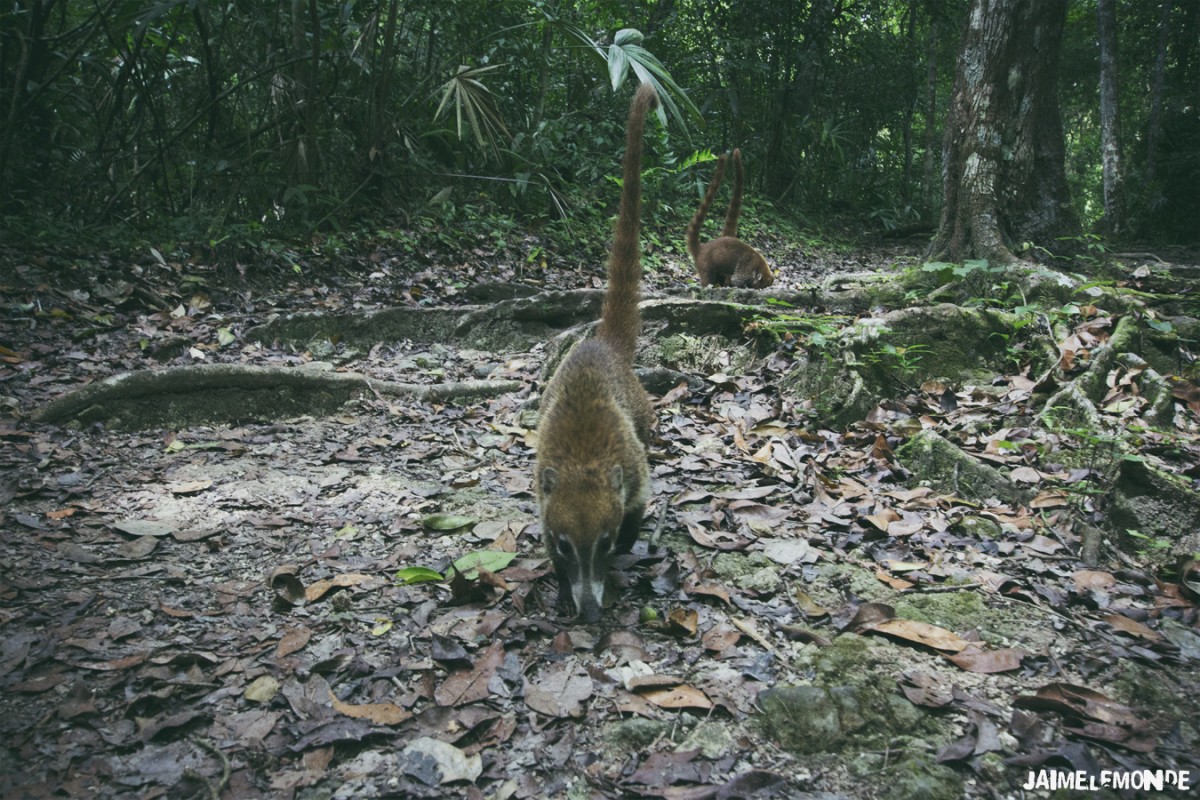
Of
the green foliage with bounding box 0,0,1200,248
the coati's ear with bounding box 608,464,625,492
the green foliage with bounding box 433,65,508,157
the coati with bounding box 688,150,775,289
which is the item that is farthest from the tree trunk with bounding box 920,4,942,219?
the coati's ear with bounding box 608,464,625,492

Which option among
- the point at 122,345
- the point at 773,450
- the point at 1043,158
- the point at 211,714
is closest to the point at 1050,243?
the point at 1043,158

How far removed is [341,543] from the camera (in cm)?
318

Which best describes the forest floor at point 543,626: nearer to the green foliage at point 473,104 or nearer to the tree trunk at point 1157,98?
the green foliage at point 473,104

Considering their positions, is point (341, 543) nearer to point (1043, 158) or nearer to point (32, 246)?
point (32, 246)

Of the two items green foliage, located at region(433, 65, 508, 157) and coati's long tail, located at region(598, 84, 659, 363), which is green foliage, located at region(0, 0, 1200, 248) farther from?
coati's long tail, located at region(598, 84, 659, 363)

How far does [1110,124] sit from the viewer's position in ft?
35.7

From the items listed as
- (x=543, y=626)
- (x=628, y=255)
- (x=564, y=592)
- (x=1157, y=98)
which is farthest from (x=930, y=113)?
(x=543, y=626)

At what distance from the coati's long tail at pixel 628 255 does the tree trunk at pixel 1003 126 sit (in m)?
3.39

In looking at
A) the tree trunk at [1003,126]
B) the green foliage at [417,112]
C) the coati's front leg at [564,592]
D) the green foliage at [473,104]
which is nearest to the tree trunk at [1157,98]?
the green foliage at [417,112]

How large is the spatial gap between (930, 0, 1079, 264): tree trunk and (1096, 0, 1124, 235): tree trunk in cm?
631

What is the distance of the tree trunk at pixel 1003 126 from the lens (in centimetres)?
573

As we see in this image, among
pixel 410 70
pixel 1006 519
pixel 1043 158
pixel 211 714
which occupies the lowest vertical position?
pixel 211 714

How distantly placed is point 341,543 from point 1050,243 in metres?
5.84

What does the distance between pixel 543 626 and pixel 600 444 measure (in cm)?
73
